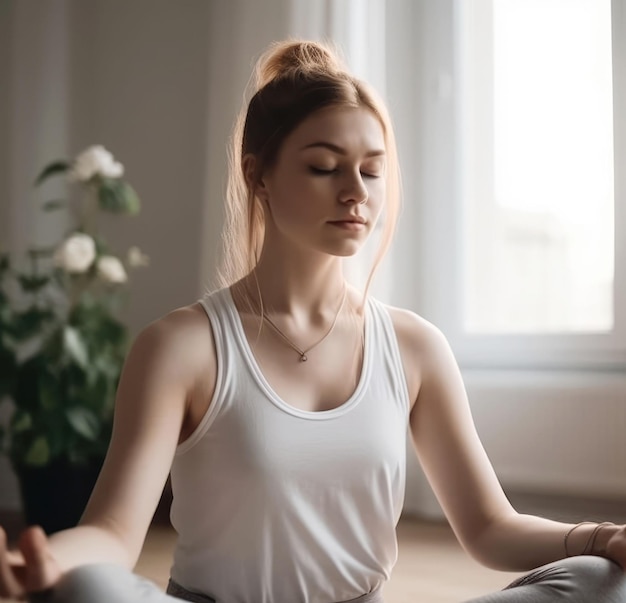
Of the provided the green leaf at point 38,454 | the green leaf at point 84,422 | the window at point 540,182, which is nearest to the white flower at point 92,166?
the green leaf at point 84,422

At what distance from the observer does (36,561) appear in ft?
2.89

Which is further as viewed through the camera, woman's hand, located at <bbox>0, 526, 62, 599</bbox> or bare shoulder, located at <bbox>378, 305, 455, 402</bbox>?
bare shoulder, located at <bbox>378, 305, 455, 402</bbox>

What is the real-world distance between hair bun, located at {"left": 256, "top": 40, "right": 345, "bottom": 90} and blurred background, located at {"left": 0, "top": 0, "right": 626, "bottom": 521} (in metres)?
1.55

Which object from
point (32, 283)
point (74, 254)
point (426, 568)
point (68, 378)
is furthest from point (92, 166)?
point (426, 568)

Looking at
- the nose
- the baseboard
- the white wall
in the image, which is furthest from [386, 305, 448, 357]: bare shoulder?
the white wall

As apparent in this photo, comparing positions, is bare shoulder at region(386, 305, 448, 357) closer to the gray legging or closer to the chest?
the chest

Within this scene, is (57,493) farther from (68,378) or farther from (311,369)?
(311,369)

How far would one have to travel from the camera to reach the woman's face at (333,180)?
1.21m

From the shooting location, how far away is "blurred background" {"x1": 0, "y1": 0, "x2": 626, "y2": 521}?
117 inches

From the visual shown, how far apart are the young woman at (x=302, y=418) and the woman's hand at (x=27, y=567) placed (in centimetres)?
16

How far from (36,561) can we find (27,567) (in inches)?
0.5

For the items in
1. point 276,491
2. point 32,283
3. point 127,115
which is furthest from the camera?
point 127,115

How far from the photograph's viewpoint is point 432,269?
3.32 metres

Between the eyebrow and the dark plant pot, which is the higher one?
the eyebrow
